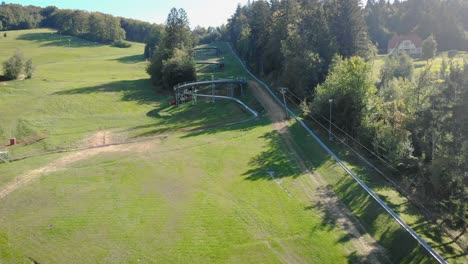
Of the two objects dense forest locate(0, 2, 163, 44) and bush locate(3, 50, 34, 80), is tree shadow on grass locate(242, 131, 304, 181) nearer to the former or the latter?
bush locate(3, 50, 34, 80)

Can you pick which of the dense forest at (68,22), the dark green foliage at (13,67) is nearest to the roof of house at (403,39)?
the dense forest at (68,22)

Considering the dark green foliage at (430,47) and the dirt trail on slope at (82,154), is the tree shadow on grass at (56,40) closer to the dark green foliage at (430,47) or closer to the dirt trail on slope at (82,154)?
the dirt trail on slope at (82,154)

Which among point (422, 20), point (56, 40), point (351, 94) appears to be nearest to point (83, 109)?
point (351, 94)

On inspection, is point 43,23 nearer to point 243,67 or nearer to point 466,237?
point 243,67

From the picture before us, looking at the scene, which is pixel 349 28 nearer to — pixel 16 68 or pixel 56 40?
pixel 16 68

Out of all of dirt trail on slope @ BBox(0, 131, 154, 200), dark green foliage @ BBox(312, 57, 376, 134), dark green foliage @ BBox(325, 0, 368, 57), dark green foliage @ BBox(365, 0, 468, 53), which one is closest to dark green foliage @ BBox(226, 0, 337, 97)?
dark green foliage @ BBox(325, 0, 368, 57)

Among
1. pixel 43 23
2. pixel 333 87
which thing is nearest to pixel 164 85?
pixel 333 87
